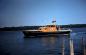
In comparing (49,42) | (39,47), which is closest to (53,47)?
(39,47)

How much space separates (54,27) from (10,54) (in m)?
14.1

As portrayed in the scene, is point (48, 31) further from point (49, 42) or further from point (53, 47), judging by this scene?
point (53, 47)

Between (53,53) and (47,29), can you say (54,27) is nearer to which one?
(47,29)

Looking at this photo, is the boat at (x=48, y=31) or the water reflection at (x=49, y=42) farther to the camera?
the boat at (x=48, y=31)

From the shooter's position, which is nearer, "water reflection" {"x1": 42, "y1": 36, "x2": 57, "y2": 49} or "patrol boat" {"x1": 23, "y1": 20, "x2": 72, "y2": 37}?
"water reflection" {"x1": 42, "y1": 36, "x2": 57, "y2": 49}

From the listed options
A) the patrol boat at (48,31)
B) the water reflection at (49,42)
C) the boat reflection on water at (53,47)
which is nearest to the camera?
the boat reflection on water at (53,47)

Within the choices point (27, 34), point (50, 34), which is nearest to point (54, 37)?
point (50, 34)

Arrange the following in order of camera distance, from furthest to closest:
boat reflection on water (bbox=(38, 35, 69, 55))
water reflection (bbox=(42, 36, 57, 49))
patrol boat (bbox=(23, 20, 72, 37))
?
1. patrol boat (bbox=(23, 20, 72, 37))
2. water reflection (bbox=(42, 36, 57, 49))
3. boat reflection on water (bbox=(38, 35, 69, 55))

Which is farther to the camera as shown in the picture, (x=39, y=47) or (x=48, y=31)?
(x=48, y=31)

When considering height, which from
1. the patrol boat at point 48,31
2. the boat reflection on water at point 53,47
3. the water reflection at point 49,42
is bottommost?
the water reflection at point 49,42

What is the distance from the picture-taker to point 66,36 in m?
29.7

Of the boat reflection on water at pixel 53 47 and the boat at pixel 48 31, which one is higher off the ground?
the boat at pixel 48 31

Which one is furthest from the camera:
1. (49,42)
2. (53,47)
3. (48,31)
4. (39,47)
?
(48,31)

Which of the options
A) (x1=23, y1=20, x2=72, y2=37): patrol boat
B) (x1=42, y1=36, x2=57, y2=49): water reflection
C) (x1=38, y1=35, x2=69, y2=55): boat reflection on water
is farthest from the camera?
(x1=23, y1=20, x2=72, y2=37): patrol boat
